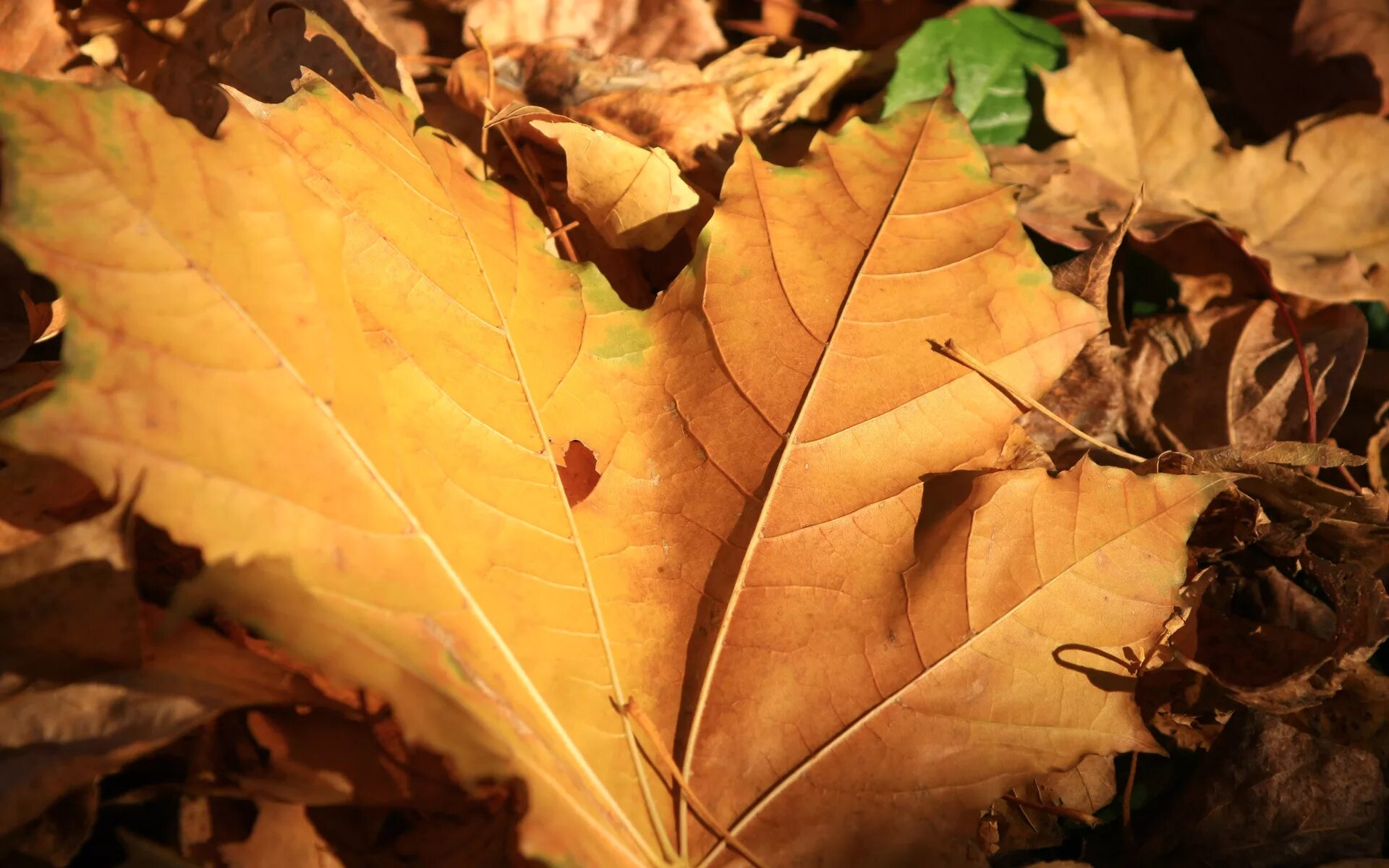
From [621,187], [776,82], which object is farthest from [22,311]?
[776,82]

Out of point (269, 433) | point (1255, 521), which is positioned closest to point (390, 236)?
point (269, 433)

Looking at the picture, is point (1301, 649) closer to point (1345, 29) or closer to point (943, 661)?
point (943, 661)

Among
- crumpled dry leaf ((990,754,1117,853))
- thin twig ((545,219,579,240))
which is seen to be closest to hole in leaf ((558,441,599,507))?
thin twig ((545,219,579,240))

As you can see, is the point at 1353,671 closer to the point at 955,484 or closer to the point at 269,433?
the point at 955,484

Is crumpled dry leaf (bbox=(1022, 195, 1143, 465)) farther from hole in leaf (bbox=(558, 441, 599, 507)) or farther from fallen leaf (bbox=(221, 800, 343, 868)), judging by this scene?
fallen leaf (bbox=(221, 800, 343, 868))

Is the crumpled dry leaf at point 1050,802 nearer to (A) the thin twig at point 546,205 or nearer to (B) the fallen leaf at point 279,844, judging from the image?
(B) the fallen leaf at point 279,844
